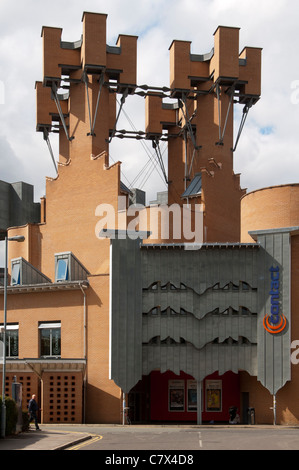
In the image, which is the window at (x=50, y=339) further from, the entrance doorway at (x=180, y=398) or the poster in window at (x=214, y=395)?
the poster in window at (x=214, y=395)

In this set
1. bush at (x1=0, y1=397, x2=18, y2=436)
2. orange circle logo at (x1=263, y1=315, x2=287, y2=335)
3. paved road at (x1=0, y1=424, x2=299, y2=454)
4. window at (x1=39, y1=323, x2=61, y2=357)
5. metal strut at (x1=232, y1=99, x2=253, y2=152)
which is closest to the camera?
paved road at (x1=0, y1=424, x2=299, y2=454)

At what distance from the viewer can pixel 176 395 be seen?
166 ft

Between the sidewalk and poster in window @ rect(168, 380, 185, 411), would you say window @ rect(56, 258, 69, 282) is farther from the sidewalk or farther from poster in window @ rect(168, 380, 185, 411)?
the sidewalk

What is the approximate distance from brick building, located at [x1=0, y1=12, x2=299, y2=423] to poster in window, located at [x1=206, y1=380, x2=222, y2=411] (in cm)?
7

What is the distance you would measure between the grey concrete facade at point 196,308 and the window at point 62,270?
7202 mm

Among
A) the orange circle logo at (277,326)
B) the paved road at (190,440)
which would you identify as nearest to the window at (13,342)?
the paved road at (190,440)

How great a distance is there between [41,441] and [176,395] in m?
20.5

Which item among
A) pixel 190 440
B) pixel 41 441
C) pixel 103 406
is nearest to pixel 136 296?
pixel 103 406

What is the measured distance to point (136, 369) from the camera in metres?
45.5

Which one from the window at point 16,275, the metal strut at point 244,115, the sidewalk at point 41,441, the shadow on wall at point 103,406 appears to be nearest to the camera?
the sidewalk at point 41,441

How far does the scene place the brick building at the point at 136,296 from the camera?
4556 centimetres

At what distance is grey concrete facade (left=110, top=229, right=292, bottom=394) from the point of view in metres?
45.5

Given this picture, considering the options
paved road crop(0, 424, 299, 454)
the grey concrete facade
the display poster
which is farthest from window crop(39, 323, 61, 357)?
paved road crop(0, 424, 299, 454)
